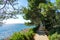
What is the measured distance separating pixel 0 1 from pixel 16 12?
719 mm

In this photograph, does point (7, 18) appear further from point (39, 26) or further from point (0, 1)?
point (39, 26)

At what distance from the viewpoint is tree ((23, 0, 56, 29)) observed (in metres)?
16.3

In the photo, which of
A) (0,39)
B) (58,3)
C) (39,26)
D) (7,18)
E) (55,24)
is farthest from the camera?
(39,26)

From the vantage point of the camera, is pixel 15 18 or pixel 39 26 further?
pixel 39 26

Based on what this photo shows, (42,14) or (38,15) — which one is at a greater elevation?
(42,14)

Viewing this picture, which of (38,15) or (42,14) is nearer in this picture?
(42,14)

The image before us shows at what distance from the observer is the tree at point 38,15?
53.5ft

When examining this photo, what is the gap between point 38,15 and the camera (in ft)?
57.3

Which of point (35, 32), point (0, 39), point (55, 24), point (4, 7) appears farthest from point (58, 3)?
point (4, 7)

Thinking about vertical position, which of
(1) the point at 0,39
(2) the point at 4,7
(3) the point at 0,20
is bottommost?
(1) the point at 0,39

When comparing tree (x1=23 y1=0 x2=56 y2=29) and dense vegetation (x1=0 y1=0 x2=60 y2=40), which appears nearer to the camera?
dense vegetation (x1=0 y1=0 x2=60 y2=40)

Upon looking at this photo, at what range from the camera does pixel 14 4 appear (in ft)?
20.1

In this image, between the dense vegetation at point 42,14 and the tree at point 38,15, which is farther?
the tree at point 38,15

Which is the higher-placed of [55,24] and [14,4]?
[14,4]
